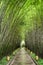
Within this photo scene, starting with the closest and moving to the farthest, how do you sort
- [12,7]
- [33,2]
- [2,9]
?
[2,9] → [33,2] → [12,7]

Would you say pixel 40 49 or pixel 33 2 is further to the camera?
pixel 40 49

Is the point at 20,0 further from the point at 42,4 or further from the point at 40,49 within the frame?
the point at 40,49

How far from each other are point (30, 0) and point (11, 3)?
6.11 feet

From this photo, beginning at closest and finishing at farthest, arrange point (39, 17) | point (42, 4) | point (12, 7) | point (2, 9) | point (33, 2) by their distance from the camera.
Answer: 1. point (2, 9)
2. point (33, 2)
3. point (12, 7)
4. point (42, 4)
5. point (39, 17)

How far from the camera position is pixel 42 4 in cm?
3177

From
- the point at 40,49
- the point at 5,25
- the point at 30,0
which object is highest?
the point at 30,0

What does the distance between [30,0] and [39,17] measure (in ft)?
24.3

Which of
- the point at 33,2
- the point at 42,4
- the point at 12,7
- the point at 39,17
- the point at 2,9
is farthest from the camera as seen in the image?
the point at 39,17

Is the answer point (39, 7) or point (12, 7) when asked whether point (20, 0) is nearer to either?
point (12, 7)

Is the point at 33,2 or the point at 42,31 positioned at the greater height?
the point at 33,2

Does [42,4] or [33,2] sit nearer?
[33,2]

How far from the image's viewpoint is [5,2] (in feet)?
82.5

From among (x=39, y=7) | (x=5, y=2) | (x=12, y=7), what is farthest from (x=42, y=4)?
(x=5, y=2)

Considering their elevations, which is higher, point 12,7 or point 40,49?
point 12,7
